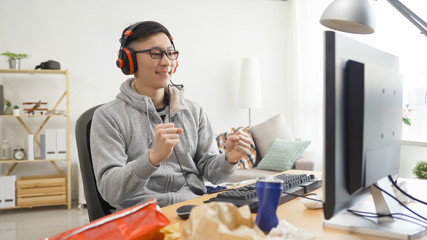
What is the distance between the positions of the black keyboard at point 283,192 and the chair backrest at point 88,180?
468mm

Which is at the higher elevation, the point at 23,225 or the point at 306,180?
the point at 306,180

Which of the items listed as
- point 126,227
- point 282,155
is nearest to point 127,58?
point 126,227

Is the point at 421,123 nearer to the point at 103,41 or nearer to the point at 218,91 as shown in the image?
the point at 218,91

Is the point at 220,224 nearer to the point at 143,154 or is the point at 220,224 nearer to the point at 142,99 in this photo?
the point at 143,154

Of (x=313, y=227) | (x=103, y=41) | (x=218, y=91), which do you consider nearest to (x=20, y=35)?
(x=103, y=41)

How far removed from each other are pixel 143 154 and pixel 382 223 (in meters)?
0.82

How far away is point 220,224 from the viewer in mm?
677

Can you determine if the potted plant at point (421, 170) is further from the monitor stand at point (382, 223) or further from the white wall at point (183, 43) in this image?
the monitor stand at point (382, 223)

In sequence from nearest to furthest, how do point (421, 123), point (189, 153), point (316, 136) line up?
point (189, 153), point (421, 123), point (316, 136)

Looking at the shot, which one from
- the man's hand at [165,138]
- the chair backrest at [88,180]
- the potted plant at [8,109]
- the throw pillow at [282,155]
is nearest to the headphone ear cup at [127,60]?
the chair backrest at [88,180]

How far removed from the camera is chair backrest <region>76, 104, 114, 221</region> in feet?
4.58

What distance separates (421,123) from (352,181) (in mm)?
3430

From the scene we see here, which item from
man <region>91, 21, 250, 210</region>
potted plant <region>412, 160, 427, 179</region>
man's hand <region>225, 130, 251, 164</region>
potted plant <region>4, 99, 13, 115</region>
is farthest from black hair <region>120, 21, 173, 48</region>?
potted plant <region>4, 99, 13, 115</region>

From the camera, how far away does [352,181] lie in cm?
Result: 84
